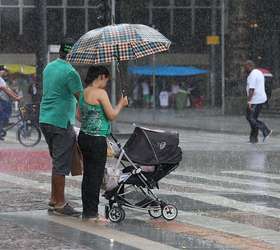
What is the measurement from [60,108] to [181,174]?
15.3 ft

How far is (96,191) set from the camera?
8586 mm

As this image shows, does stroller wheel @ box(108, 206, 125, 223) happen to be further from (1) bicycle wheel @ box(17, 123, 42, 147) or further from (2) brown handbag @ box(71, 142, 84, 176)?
(1) bicycle wheel @ box(17, 123, 42, 147)

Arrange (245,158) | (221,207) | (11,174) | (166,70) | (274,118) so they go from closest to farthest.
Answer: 1. (221,207)
2. (11,174)
3. (245,158)
4. (274,118)
5. (166,70)

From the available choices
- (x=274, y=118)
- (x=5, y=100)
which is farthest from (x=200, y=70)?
(x=5, y=100)

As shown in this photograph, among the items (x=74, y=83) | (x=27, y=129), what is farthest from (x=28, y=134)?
(x=74, y=83)

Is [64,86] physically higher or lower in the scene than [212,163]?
higher

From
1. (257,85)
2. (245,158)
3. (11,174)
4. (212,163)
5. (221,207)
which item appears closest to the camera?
(221,207)

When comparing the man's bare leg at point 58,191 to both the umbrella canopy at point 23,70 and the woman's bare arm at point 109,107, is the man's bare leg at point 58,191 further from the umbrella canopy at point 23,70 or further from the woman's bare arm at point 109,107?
the umbrella canopy at point 23,70

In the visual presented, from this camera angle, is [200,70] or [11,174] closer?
[11,174]

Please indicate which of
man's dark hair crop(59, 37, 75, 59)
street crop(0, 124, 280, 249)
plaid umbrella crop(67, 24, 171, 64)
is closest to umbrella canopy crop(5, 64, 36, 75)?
street crop(0, 124, 280, 249)

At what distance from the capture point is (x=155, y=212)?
884 cm

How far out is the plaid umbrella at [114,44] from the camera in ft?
28.6

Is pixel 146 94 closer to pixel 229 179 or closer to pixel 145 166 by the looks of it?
pixel 229 179

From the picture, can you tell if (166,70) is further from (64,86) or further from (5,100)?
(64,86)
